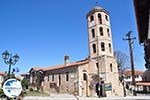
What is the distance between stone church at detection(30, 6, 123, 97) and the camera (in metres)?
48.4

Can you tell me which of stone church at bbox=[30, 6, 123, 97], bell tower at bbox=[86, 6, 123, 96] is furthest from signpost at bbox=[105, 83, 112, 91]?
bell tower at bbox=[86, 6, 123, 96]

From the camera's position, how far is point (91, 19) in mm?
52531

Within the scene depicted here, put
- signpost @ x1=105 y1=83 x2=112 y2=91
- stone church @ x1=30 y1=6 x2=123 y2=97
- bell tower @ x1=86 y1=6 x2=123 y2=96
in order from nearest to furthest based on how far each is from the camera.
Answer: signpost @ x1=105 y1=83 x2=112 y2=91 → stone church @ x1=30 y1=6 x2=123 y2=97 → bell tower @ x1=86 y1=6 x2=123 y2=96

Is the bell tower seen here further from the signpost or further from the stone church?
the signpost

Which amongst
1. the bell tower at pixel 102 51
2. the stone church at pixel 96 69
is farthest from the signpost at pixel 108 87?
the bell tower at pixel 102 51

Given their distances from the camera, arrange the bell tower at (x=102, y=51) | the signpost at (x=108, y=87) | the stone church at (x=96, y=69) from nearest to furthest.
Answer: the signpost at (x=108, y=87)
the stone church at (x=96, y=69)
the bell tower at (x=102, y=51)

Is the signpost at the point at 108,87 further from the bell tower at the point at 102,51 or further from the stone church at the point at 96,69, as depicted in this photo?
the bell tower at the point at 102,51

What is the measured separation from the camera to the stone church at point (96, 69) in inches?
1907

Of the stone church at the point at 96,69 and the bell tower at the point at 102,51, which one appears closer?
the stone church at the point at 96,69

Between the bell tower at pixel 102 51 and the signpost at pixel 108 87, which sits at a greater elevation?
the bell tower at pixel 102 51

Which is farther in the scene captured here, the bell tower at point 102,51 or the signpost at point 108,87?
the bell tower at point 102,51

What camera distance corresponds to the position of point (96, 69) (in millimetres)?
50094

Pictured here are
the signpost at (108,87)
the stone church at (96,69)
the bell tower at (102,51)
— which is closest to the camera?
the signpost at (108,87)

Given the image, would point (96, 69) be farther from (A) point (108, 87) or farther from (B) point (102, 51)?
(A) point (108, 87)
